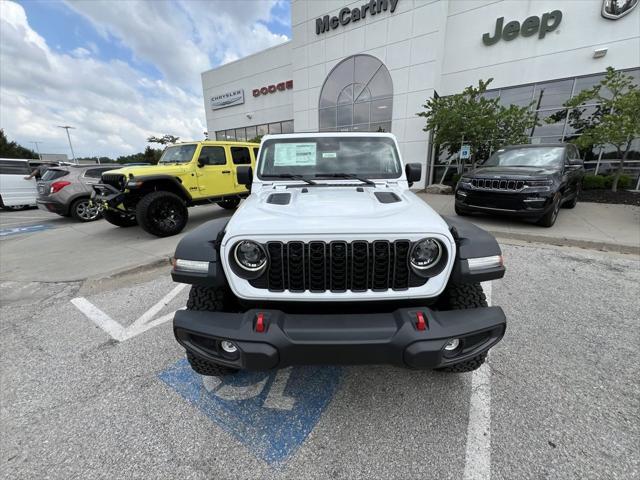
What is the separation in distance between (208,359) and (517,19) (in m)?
15.3

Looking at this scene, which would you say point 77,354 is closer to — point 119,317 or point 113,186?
point 119,317

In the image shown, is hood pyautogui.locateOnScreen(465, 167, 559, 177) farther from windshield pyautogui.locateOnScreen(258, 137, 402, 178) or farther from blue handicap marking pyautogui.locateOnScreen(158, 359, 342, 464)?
blue handicap marking pyautogui.locateOnScreen(158, 359, 342, 464)

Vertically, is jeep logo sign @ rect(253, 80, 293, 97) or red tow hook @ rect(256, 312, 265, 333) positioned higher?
jeep logo sign @ rect(253, 80, 293, 97)

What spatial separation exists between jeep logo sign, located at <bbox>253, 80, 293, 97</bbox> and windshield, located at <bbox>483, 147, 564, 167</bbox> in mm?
14929

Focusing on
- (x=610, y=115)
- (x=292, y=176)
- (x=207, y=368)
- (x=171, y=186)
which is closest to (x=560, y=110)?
(x=610, y=115)

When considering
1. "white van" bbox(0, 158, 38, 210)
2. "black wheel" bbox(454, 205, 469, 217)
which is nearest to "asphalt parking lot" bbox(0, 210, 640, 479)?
"black wheel" bbox(454, 205, 469, 217)

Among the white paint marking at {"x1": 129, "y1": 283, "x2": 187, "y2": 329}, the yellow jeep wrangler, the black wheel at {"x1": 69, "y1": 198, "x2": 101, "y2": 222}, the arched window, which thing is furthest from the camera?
the arched window

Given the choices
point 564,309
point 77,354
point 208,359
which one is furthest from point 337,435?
point 564,309

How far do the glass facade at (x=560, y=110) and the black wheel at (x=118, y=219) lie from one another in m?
13.6

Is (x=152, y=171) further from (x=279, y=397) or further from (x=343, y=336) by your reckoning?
(x=343, y=336)

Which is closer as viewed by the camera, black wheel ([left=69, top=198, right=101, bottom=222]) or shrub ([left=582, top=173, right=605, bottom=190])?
black wheel ([left=69, top=198, right=101, bottom=222])

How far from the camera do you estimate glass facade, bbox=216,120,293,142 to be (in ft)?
60.7

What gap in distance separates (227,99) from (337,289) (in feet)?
77.4

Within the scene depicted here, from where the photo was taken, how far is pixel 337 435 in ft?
5.21
